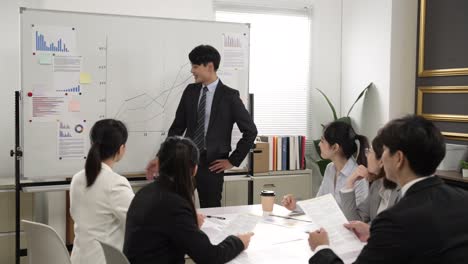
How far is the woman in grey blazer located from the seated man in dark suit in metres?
0.72

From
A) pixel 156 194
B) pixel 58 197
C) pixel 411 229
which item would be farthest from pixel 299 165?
pixel 411 229

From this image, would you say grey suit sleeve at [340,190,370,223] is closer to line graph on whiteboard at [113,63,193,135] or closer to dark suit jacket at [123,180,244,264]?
dark suit jacket at [123,180,244,264]

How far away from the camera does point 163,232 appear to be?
1706 mm

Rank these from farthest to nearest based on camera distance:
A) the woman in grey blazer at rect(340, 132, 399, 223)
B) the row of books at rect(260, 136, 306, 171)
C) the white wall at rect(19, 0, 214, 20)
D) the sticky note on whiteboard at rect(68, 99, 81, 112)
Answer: the row of books at rect(260, 136, 306, 171), the white wall at rect(19, 0, 214, 20), the sticky note on whiteboard at rect(68, 99, 81, 112), the woman in grey blazer at rect(340, 132, 399, 223)

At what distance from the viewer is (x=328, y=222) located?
2010mm

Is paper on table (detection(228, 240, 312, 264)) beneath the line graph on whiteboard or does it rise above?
beneath

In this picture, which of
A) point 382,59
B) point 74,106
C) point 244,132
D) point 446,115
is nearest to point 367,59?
point 382,59

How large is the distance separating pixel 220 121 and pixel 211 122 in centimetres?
6

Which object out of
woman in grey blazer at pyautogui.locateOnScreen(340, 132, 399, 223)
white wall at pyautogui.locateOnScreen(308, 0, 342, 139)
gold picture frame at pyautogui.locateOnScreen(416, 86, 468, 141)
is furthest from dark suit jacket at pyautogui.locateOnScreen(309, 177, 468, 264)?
white wall at pyautogui.locateOnScreen(308, 0, 342, 139)

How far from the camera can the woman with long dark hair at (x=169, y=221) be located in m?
1.70

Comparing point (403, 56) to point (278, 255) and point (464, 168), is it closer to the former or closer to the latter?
point (464, 168)

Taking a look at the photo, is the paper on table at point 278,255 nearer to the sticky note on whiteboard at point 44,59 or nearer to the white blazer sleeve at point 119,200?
the white blazer sleeve at point 119,200

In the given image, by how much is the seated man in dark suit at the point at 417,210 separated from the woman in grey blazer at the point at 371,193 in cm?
72

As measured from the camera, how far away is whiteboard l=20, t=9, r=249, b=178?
3.25 meters
